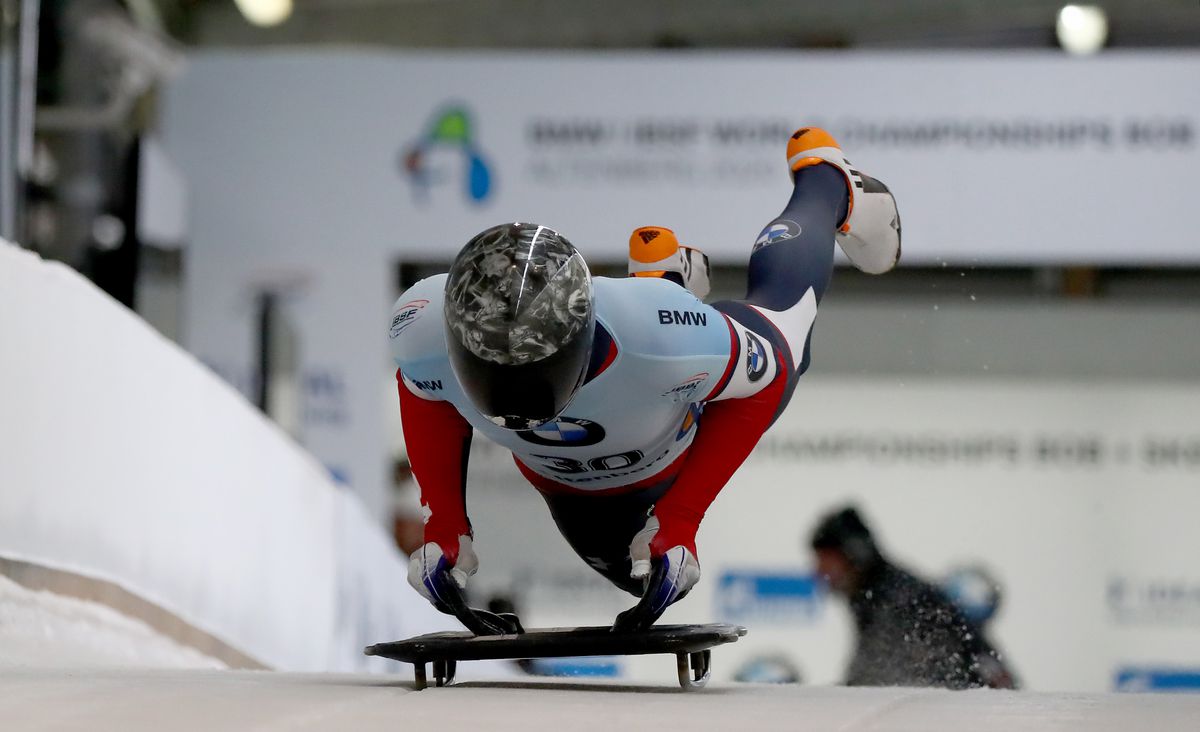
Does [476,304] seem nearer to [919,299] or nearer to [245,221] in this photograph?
[245,221]

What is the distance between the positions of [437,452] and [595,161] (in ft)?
21.6

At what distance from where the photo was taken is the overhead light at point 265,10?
41.0ft

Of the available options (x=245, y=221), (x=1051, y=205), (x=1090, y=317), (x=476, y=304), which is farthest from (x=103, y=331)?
(x=1090, y=317)

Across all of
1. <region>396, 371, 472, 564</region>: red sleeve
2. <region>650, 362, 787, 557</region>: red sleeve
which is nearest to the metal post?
<region>396, 371, 472, 564</region>: red sleeve

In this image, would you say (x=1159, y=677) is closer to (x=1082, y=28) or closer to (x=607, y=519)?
(x=1082, y=28)

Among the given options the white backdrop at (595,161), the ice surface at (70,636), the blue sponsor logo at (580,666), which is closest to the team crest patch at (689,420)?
the ice surface at (70,636)

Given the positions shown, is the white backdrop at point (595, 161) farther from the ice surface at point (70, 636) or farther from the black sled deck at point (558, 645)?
the black sled deck at point (558, 645)

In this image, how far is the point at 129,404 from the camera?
4188mm

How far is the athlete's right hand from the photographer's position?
317 cm

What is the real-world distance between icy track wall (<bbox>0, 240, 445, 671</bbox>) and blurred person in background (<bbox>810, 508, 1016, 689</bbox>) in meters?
1.93

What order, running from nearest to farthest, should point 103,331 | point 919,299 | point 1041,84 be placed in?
point 103,331
point 1041,84
point 919,299

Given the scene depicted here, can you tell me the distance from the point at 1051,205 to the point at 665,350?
7.30m

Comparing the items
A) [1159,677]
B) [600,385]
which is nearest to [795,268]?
[600,385]

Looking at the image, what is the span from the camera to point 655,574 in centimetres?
303
